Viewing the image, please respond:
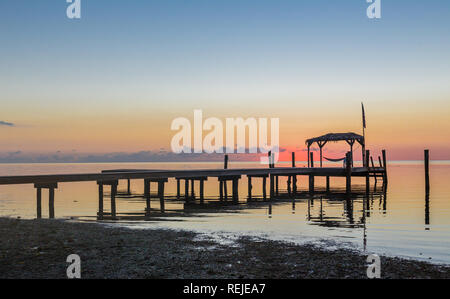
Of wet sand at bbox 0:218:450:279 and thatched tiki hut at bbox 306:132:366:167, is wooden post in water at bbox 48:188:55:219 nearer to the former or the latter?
wet sand at bbox 0:218:450:279

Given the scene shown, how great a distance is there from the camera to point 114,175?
25.3 metres

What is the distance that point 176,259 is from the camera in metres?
9.69

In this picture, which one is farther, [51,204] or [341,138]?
[341,138]

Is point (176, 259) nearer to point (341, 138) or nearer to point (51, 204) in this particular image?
point (51, 204)

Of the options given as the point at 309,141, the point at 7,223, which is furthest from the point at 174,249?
the point at 309,141

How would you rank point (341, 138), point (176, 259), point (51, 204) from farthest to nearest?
1. point (341, 138)
2. point (51, 204)
3. point (176, 259)

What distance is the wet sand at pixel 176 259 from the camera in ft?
27.8

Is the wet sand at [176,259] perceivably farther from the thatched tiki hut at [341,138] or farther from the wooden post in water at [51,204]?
the thatched tiki hut at [341,138]

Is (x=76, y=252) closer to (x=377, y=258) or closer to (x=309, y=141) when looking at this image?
(x=377, y=258)

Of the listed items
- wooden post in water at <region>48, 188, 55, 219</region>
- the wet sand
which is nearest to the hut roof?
wooden post in water at <region>48, 188, 55, 219</region>

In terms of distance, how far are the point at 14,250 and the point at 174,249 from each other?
3987mm

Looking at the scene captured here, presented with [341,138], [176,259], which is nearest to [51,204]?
[176,259]
